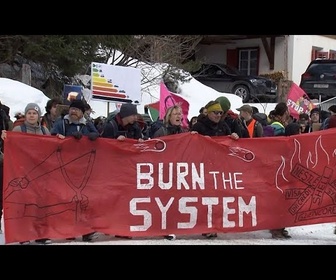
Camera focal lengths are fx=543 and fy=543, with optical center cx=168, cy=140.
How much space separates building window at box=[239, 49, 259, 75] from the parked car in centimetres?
444

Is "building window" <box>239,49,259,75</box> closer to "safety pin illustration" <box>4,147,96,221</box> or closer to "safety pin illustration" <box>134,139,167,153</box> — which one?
"safety pin illustration" <box>134,139,167,153</box>

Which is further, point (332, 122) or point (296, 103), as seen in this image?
point (296, 103)

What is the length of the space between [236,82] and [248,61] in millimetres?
5833

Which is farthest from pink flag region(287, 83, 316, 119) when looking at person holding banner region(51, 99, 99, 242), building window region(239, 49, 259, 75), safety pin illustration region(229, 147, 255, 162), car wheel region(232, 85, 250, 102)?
building window region(239, 49, 259, 75)

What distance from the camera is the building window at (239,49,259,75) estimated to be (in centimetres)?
2661

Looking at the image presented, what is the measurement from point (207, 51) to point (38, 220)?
23128 mm

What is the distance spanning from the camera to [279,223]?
634 cm

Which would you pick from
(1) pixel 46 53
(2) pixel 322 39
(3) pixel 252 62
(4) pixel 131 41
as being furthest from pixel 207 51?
(1) pixel 46 53

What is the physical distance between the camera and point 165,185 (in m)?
6.17

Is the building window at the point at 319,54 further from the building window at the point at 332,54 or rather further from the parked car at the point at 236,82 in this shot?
the parked car at the point at 236,82

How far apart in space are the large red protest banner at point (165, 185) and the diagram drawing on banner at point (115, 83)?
3352mm

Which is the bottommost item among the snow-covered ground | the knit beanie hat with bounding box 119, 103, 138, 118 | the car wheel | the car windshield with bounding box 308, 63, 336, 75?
the snow-covered ground

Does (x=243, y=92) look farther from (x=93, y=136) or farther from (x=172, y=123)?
(x=93, y=136)

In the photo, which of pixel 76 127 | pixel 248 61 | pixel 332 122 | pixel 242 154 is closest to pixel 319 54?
pixel 248 61
